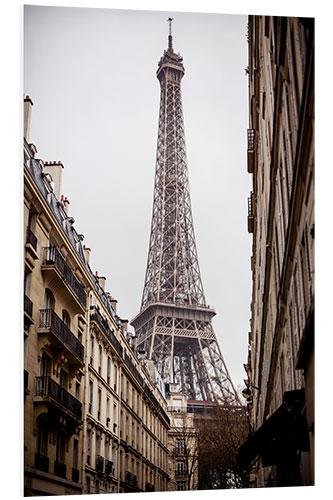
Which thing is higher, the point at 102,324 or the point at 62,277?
the point at 62,277

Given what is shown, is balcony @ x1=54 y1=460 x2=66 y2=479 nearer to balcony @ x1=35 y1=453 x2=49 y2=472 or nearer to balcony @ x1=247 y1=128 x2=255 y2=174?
balcony @ x1=35 y1=453 x2=49 y2=472

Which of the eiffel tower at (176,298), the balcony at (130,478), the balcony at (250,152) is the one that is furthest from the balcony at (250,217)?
the eiffel tower at (176,298)

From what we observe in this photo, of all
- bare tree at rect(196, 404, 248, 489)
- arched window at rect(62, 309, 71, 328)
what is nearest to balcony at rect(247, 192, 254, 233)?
arched window at rect(62, 309, 71, 328)

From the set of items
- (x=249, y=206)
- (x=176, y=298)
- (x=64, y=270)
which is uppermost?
(x=176, y=298)

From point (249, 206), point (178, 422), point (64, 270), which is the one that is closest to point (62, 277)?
point (64, 270)

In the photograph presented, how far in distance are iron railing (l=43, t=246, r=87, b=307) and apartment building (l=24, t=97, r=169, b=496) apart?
3 centimetres

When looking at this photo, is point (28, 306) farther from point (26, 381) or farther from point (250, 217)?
point (250, 217)

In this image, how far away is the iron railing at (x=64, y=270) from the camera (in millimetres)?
17812

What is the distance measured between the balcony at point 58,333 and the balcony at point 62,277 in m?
0.96

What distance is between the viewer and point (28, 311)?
15672mm

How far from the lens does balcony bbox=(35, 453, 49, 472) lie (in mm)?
13340

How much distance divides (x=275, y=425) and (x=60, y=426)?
750 cm

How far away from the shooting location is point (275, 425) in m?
11.8

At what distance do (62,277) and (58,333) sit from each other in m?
1.74
